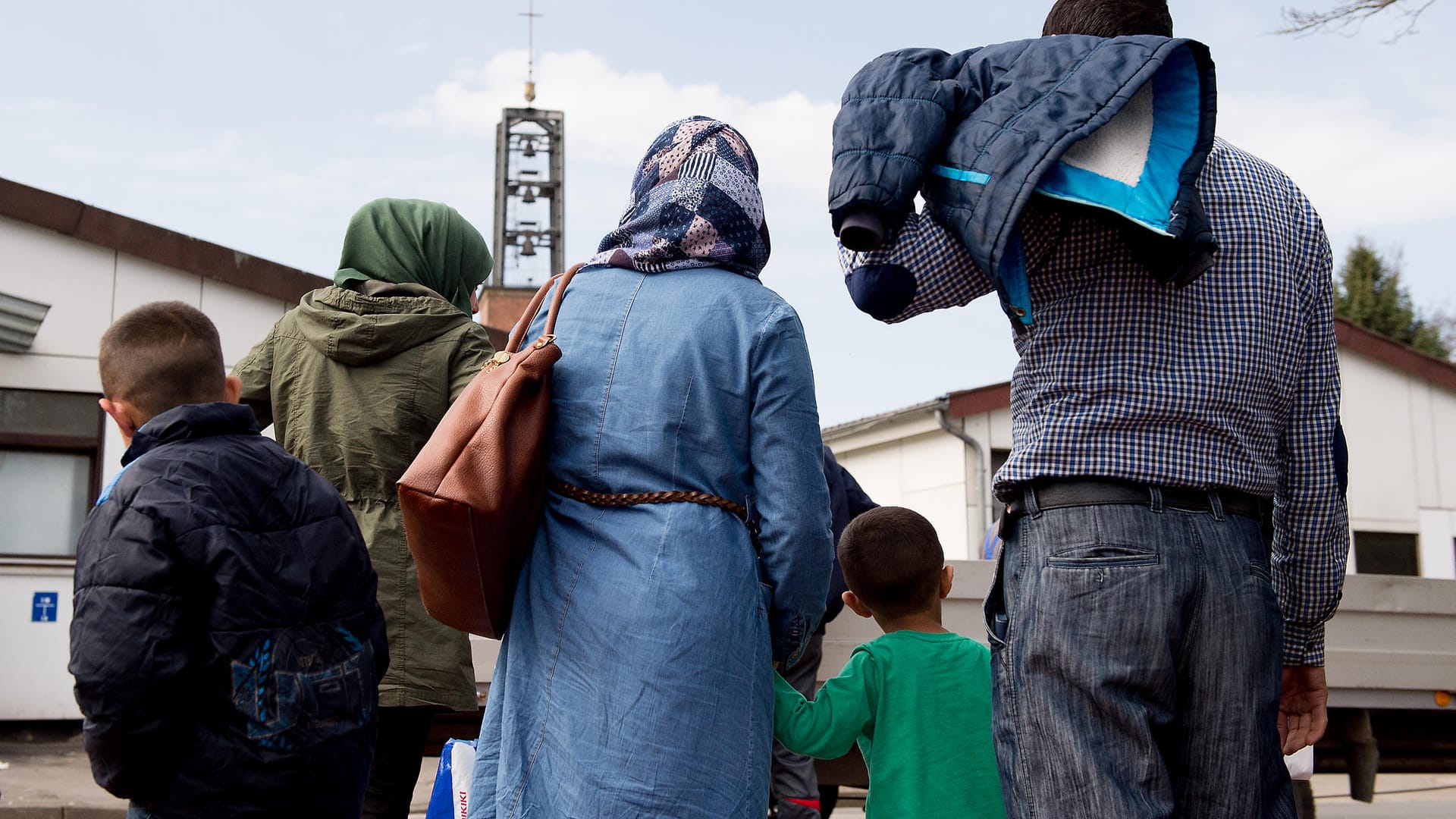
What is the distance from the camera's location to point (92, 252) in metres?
10.8

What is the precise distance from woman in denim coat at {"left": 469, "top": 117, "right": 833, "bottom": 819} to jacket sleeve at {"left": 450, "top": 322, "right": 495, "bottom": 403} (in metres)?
1.07

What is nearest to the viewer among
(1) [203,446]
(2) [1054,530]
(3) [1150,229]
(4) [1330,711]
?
(3) [1150,229]

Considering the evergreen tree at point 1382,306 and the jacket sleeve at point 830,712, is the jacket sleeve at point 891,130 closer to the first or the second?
the jacket sleeve at point 830,712

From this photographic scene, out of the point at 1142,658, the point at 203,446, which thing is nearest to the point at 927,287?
the point at 1142,658

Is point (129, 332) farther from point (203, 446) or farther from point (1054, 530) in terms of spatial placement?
point (1054, 530)

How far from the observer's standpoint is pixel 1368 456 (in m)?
16.3

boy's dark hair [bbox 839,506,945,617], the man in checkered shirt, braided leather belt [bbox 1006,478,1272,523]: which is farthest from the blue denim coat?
boy's dark hair [bbox 839,506,945,617]

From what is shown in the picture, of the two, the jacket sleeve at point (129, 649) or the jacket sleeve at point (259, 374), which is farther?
the jacket sleeve at point (259, 374)

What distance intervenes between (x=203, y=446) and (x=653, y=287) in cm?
100

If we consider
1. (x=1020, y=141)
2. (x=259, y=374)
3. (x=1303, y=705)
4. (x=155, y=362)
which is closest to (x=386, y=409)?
(x=259, y=374)

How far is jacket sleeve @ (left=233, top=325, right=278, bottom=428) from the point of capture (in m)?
3.73

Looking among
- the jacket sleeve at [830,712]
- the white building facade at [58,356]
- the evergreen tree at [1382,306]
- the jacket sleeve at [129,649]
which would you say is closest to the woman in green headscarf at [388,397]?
the jacket sleeve at [129,649]

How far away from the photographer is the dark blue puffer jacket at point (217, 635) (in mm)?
2520

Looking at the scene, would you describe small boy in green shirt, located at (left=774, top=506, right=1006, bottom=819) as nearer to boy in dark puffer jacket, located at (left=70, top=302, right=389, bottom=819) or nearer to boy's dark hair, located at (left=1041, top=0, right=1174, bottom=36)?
boy in dark puffer jacket, located at (left=70, top=302, right=389, bottom=819)
